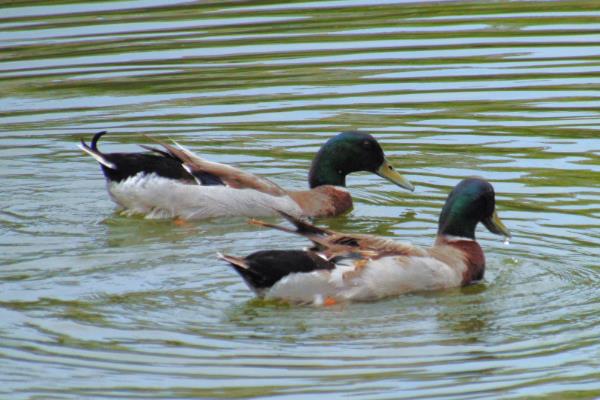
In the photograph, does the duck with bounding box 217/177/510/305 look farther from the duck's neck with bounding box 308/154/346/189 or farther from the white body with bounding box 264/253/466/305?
the duck's neck with bounding box 308/154/346/189

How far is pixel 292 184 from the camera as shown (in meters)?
13.9

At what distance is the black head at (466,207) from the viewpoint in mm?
10836

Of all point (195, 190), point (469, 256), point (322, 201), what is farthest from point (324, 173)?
point (469, 256)

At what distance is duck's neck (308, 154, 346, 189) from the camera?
13359 millimetres

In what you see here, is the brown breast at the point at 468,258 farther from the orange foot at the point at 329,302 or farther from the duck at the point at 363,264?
the orange foot at the point at 329,302

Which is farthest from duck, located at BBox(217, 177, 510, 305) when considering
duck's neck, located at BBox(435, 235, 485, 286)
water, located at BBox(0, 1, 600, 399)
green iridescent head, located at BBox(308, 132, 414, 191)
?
green iridescent head, located at BBox(308, 132, 414, 191)

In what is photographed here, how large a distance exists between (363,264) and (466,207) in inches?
45.3

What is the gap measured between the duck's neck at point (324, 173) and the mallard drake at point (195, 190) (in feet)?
0.58

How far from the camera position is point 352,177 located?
47.9 ft

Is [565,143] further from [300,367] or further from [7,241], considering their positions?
[300,367]

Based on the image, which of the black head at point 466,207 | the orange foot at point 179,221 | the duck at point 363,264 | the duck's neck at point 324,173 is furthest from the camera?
the duck's neck at point 324,173

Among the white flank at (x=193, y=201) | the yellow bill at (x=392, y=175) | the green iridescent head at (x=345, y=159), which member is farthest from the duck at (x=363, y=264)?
the green iridescent head at (x=345, y=159)

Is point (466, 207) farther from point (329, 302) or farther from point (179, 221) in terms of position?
point (179, 221)

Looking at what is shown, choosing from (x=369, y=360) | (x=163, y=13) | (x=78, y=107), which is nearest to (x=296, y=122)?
(x=78, y=107)
